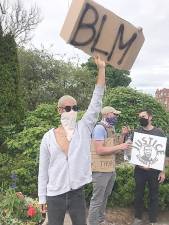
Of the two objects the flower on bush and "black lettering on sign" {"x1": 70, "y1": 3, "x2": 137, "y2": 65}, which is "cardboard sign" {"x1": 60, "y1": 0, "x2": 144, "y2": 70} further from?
the flower on bush

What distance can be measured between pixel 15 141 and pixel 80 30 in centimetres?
585

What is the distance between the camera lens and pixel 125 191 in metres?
8.54

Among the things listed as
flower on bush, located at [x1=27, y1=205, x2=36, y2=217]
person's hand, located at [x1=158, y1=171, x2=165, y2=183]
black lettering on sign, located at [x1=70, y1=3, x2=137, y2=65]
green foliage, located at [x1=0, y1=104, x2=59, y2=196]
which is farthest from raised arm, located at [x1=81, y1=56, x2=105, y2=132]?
green foliage, located at [x1=0, y1=104, x2=59, y2=196]

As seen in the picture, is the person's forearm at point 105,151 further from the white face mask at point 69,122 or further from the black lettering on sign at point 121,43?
the black lettering on sign at point 121,43

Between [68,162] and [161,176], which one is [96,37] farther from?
[161,176]

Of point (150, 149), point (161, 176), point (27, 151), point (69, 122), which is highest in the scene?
point (69, 122)

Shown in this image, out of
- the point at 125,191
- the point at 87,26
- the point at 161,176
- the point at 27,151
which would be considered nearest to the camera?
the point at 87,26

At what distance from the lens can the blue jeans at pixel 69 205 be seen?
521 centimetres

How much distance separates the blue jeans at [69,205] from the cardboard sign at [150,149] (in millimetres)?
2481

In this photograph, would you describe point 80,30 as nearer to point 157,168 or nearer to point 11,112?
point 157,168

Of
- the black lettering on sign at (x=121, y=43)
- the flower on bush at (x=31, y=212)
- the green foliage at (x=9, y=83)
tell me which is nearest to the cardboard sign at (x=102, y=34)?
the black lettering on sign at (x=121, y=43)

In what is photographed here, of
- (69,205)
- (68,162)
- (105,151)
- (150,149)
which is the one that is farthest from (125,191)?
(68,162)

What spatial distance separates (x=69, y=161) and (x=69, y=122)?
0.36 metres

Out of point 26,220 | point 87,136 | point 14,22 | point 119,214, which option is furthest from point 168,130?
point 14,22
